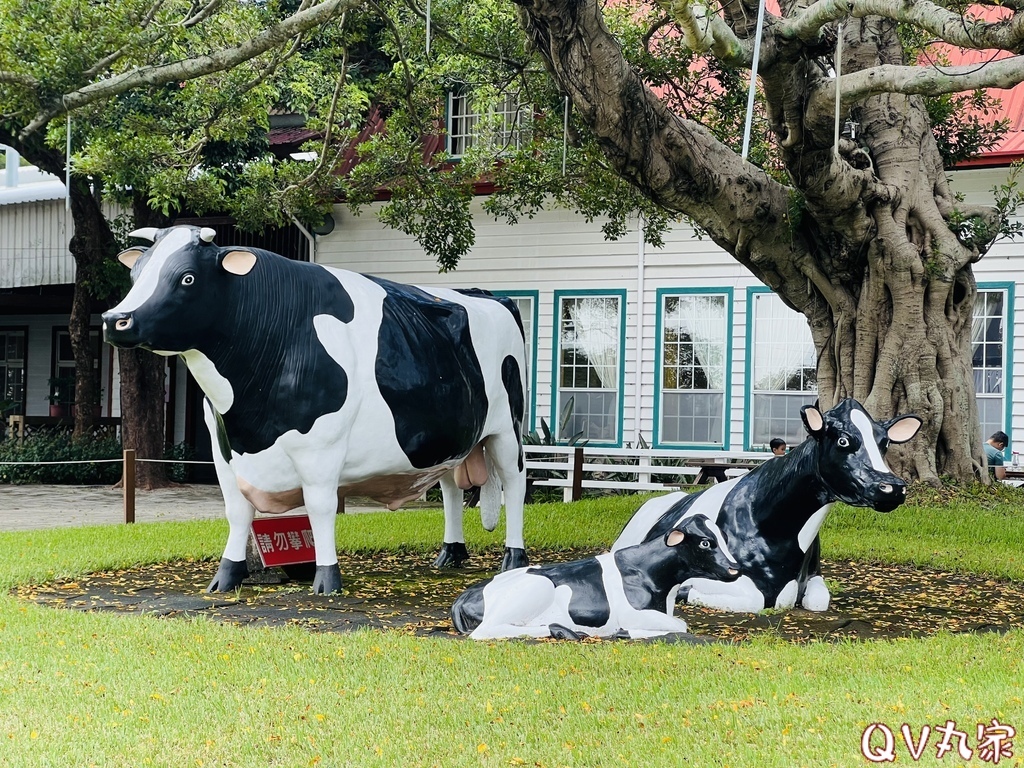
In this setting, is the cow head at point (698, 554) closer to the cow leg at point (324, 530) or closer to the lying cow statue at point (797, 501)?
the lying cow statue at point (797, 501)

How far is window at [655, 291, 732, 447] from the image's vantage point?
17938 mm

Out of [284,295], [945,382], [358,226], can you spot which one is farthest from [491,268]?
[284,295]

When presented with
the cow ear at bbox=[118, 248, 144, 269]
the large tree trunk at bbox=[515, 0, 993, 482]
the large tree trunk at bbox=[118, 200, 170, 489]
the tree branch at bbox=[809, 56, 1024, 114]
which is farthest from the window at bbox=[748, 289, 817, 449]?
the cow ear at bbox=[118, 248, 144, 269]

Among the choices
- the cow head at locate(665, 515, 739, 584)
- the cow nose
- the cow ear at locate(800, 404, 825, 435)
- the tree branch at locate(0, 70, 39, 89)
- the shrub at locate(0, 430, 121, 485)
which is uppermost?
the tree branch at locate(0, 70, 39, 89)

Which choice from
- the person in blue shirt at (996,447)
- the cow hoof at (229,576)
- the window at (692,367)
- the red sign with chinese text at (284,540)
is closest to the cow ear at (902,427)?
the red sign with chinese text at (284,540)

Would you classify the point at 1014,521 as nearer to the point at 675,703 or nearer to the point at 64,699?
the point at 675,703

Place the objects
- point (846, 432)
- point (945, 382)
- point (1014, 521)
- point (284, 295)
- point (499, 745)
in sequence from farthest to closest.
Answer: point (945, 382), point (1014, 521), point (284, 295), point (846, 432), point (499, 745)

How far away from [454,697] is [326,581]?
303 centimetres

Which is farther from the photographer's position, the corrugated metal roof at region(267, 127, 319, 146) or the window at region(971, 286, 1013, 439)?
the corrugated metal roof at region(267, 127, 319, 146)

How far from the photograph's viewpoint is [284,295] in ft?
25.4

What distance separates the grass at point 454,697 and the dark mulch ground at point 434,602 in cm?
46

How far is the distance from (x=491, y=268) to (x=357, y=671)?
14.2 m

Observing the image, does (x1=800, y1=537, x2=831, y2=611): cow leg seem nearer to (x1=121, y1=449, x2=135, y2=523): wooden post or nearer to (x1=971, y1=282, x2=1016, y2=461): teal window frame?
(x1=121, y1=449, x2=135, y2=523): wooden post

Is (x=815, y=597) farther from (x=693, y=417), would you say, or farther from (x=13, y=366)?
(x=13, y=366)
